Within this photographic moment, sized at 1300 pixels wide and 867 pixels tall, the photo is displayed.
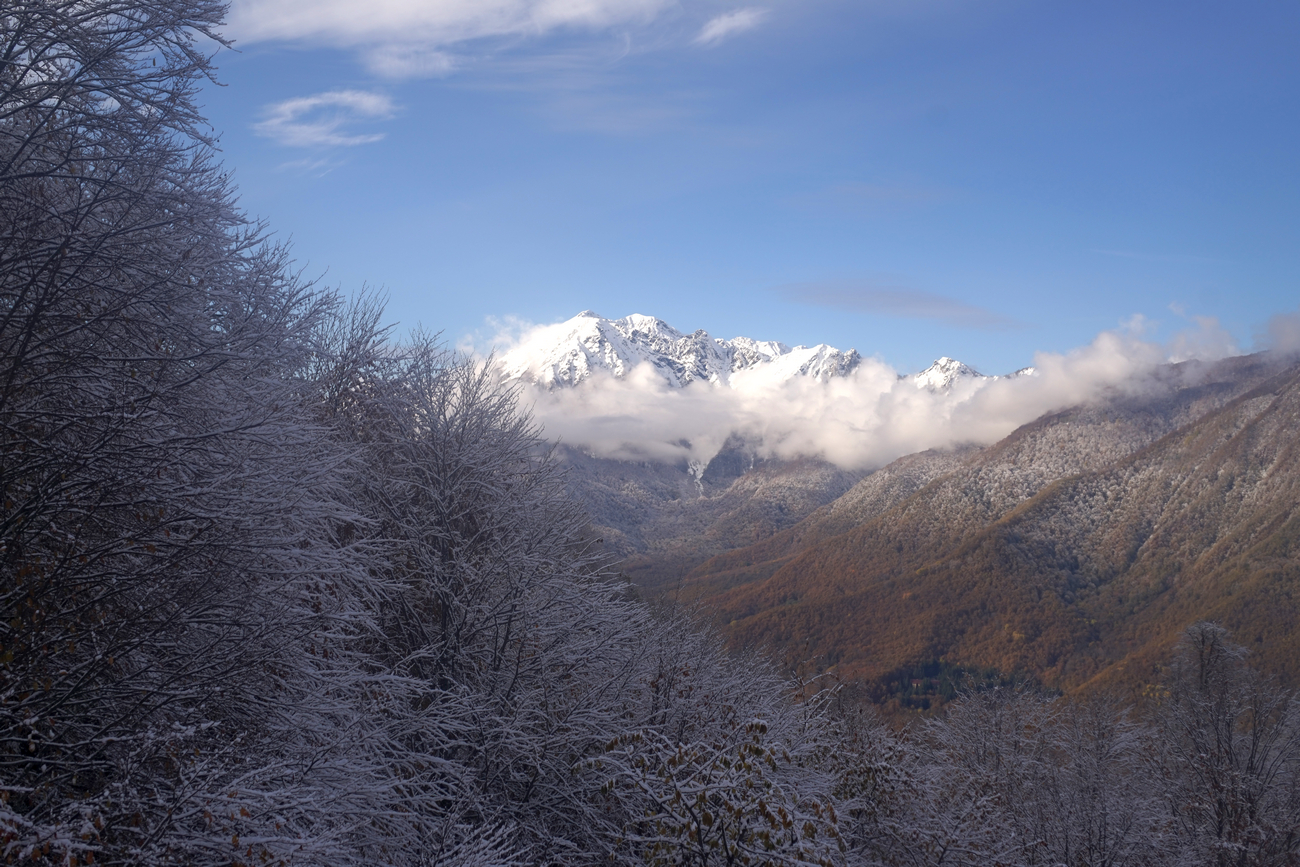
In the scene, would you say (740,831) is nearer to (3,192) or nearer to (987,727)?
(3,192)

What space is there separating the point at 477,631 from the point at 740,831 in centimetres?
754

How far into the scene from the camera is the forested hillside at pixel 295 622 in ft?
18.8

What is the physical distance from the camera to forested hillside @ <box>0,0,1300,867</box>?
5738 millimetres

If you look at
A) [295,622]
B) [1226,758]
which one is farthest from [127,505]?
[1226,758]

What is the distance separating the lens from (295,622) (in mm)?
7562

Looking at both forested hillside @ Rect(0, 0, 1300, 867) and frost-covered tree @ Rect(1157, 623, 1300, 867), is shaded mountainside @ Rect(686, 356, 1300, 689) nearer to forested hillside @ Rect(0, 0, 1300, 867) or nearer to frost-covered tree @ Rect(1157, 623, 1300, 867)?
frost-covered tree @ Rect(1157, 623, 1300, 867)

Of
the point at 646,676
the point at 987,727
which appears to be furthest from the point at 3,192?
the point at 987,727

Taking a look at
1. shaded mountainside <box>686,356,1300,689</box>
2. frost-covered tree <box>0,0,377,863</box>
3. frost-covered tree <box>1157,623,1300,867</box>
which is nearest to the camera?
frost-covered tree <box>0,0,377,863</box>

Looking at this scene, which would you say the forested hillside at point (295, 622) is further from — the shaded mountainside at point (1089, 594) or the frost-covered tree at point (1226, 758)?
the shaded mountainside at point (1089, 594)

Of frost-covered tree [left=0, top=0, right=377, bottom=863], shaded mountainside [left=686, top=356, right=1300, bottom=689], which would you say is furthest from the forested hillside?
shaded mountainside [left=686, top=356, right=1300, bottom=689]

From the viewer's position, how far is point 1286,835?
17828 millimetres

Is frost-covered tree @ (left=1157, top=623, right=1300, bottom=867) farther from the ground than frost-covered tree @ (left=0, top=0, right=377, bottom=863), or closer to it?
closer to it

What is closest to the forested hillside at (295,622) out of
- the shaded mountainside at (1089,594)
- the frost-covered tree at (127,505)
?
the frost-covered tree at (127,505)

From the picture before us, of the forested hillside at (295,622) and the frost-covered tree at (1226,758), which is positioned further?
the frost-covered tree at (1226,758)
